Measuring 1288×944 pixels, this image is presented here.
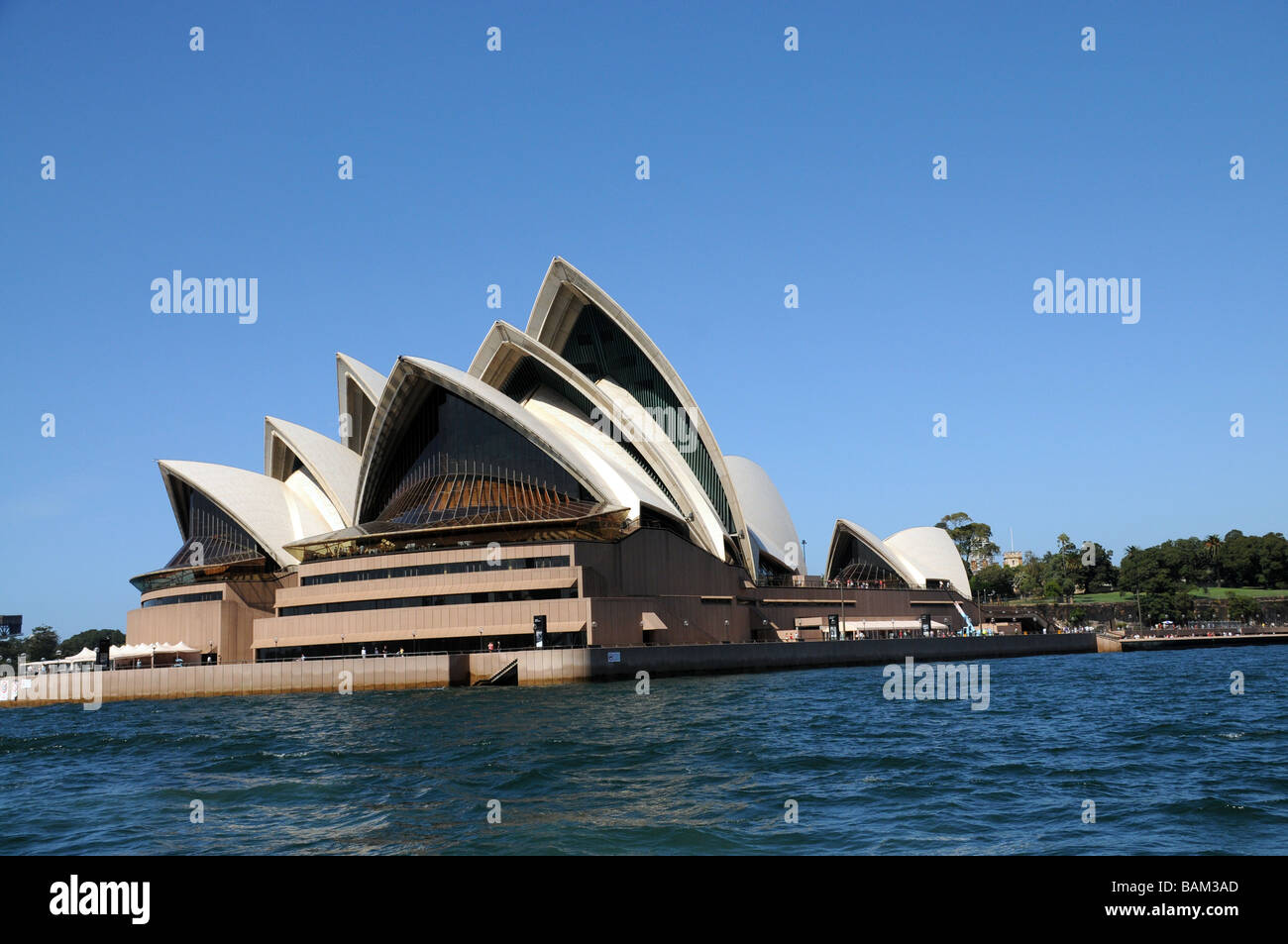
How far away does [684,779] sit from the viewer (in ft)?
57.0

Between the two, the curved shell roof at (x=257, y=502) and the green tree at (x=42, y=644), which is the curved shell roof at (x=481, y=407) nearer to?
the curved shell roof at (x=257, y=502)

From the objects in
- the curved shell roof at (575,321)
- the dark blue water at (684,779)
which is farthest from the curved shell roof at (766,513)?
the dark blue water at (684,779)

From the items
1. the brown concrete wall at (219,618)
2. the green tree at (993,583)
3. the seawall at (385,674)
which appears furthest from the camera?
the green tree at (993,583)

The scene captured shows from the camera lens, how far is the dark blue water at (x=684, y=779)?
12664 millimetres

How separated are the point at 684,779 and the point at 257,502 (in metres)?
56.8

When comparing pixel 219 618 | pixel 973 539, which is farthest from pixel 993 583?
pixel 219 618

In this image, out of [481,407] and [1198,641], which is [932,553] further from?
[481,407]

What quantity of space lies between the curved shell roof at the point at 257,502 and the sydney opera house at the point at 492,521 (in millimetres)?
138

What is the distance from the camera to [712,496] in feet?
237

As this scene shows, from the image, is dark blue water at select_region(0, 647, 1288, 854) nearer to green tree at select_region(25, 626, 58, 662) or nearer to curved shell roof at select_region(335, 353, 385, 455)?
curved shell roof at select_region(335, 353, 385, 455)
